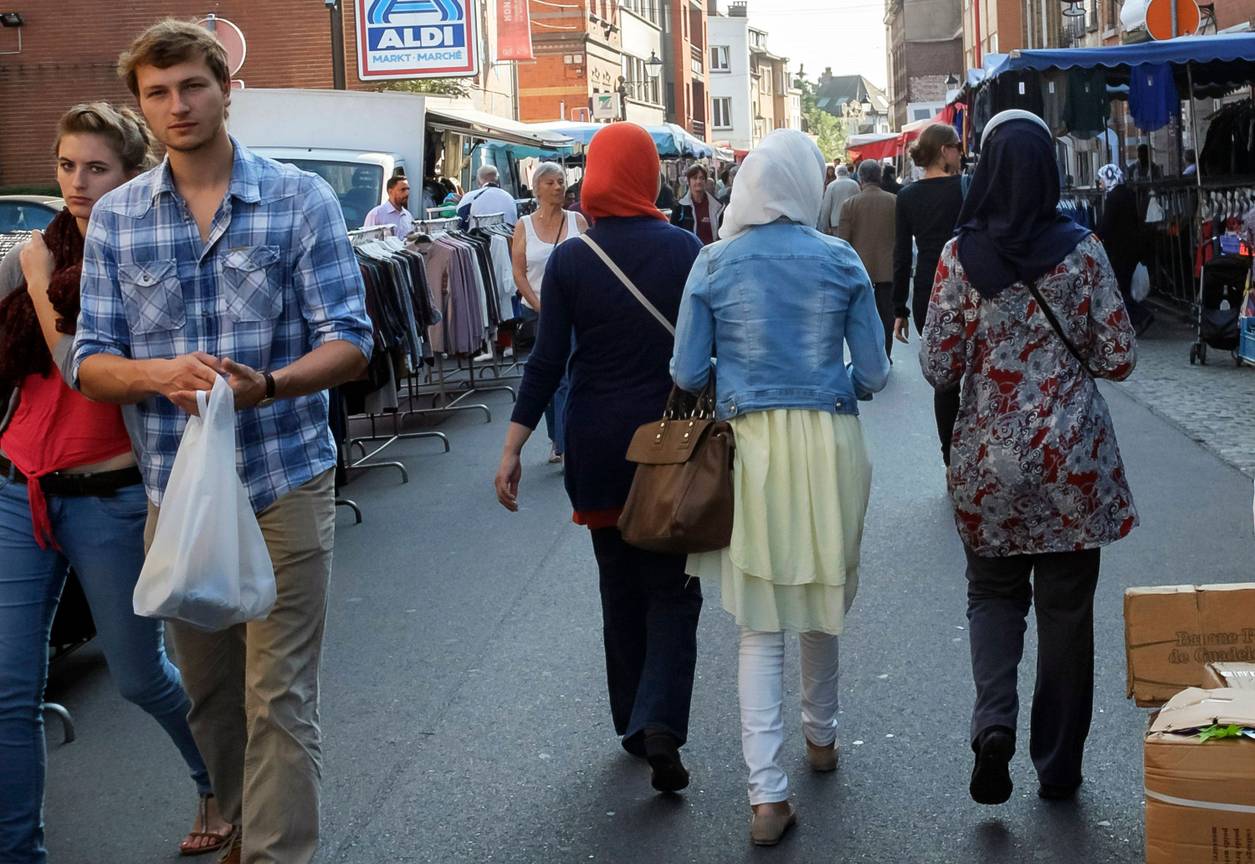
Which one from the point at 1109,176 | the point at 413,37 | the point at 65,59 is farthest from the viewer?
the point at 65,59

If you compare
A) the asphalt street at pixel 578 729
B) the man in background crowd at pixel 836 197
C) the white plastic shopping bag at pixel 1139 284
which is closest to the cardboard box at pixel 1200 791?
the asphalt street at pixel 578 729

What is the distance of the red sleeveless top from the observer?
404 cm

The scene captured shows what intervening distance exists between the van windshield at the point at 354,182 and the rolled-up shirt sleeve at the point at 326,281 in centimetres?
1407

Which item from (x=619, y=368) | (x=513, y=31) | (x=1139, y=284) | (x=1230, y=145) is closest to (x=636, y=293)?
(x=619, y=368)

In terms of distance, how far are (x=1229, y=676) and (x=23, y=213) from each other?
12.7m

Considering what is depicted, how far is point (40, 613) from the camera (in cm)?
403

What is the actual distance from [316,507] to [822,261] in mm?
1505

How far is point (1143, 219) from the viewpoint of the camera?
1877cm

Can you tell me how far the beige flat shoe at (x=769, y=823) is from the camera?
439cm

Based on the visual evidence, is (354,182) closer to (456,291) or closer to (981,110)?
(456,291)

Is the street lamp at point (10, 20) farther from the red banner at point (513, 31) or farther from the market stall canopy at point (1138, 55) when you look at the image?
the market stall canopy at point (1138, 55)

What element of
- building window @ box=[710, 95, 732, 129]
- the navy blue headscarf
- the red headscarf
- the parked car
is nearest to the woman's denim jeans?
the red headscarf

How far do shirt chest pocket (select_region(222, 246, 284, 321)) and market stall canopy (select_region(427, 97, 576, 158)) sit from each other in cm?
1632

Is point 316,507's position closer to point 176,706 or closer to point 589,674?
point 176,706
